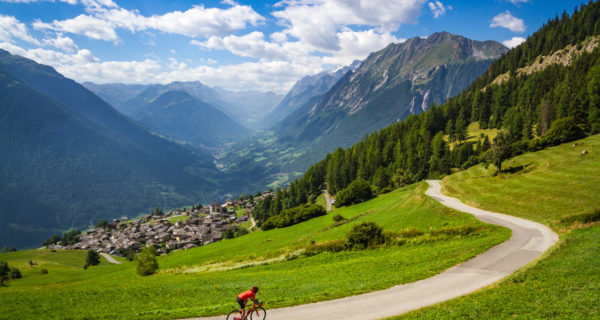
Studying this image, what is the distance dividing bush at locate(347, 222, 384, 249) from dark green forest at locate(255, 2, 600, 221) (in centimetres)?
3682

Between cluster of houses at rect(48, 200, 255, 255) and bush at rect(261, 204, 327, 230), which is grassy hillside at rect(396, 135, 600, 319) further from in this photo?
cluster of houses at rect(48, 200, 255, 255)

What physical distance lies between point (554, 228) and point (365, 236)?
1894 cm

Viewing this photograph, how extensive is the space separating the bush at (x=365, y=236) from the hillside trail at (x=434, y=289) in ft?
38.6

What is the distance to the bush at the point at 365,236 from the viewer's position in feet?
104

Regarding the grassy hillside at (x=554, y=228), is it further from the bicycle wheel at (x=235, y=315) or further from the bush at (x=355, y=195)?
the bush at (x=355, y=195)

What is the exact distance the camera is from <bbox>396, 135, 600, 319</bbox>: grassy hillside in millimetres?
12109

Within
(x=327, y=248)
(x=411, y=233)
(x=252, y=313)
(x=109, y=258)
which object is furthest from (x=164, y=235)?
(x=252, y=313)

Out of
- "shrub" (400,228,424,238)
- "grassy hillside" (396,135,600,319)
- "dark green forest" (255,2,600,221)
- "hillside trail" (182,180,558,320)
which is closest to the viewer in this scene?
"grassy hillside" (396,135,600,319)

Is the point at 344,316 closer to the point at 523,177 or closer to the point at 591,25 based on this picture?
the point at 523,177

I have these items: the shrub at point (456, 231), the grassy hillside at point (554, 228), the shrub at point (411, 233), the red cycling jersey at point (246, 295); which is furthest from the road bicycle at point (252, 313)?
the shrub at point (456, 231)

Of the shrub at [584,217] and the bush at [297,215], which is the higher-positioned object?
the bush at [297,215]

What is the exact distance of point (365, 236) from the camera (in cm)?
3180

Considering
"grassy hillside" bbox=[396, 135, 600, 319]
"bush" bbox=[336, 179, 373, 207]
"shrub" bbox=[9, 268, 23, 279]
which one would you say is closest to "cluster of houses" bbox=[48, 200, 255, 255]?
"shrub" bbox=[9, 268, 23, 279]

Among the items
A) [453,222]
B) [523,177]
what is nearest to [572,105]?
[523,177]
